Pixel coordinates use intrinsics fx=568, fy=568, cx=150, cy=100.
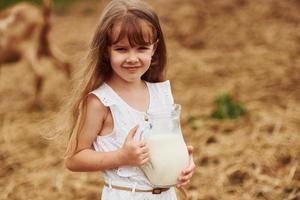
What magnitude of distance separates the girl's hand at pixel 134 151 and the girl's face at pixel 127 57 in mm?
263

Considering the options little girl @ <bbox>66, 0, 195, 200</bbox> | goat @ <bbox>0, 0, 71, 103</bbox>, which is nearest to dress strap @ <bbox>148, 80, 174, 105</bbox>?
little girl @ <bbox>66, 0, 195, 200</bbox>

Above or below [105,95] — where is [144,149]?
below

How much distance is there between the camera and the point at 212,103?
21.4ft

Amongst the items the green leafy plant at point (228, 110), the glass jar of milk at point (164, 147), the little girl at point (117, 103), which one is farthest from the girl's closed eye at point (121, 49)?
the green leafy plant at point (228, 110)

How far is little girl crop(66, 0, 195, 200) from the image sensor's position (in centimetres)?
221

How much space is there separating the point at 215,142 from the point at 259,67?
2.82m

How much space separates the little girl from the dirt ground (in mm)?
273

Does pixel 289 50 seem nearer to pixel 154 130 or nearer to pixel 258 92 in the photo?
pixel 258 92

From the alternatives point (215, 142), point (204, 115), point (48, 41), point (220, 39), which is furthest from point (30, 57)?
point (220, 39)

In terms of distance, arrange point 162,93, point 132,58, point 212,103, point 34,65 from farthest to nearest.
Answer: point 34,65 < point 212,103 < point 162,93 < point 132,58

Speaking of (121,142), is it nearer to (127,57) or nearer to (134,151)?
(134,151)

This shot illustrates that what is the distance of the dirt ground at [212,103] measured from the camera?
4.45 meters

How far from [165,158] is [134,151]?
4.7 inches

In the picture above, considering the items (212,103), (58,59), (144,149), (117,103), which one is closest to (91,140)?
(117,103)
